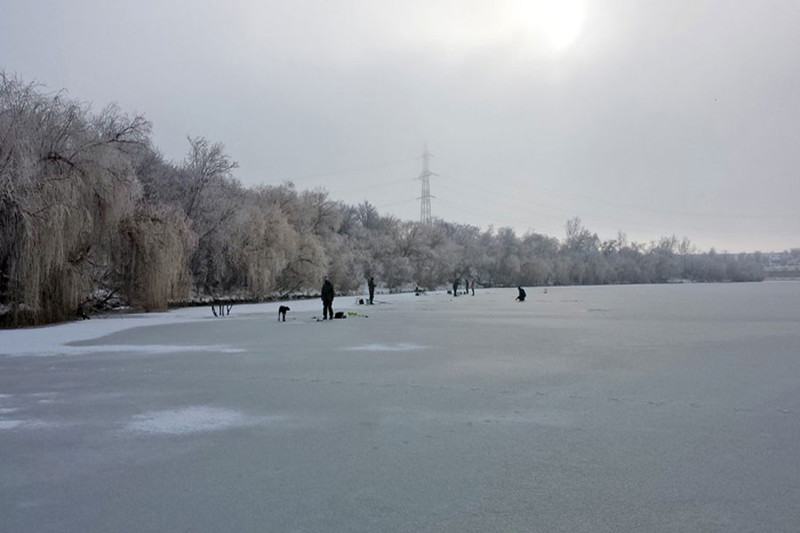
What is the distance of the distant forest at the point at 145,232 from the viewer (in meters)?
18.0

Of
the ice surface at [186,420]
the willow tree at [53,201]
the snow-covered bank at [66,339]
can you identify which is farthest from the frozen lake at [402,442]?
the willow tree at [53,201]

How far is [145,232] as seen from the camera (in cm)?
2278

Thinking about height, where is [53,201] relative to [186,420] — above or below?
above

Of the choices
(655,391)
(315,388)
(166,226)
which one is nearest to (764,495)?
(655,391)

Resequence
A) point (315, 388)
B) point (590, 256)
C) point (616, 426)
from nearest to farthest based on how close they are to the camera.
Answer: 1. point (616, 426)
2. point (315, 388)
3. point (590, 256)

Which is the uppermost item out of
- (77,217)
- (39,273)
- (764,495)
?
(77,217)

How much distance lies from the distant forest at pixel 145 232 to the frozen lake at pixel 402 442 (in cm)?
845

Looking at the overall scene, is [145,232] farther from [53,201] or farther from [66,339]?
[66,339]

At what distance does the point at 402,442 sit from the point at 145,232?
66.2 feet

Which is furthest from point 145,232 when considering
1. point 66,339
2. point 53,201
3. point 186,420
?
point 186,420

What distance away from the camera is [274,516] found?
3.57 metres

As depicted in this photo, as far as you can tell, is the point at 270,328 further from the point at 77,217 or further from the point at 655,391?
the point at 655,391

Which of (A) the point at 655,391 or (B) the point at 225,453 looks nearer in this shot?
(B) the point at 225,453

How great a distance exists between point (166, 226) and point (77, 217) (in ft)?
14.8
